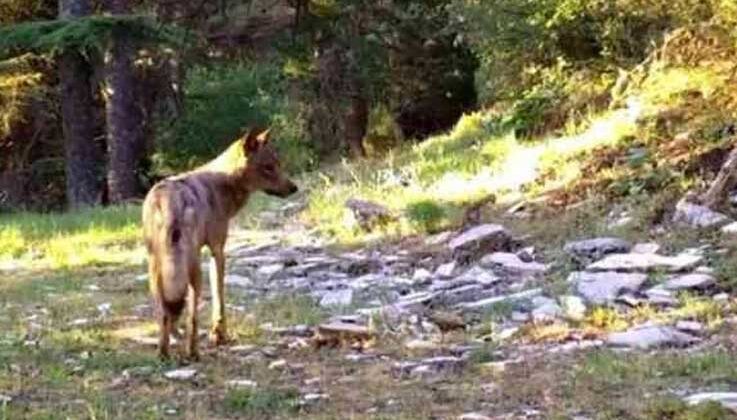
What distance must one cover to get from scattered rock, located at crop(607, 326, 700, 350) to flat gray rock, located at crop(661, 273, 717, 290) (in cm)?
125

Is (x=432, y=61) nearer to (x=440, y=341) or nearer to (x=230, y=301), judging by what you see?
(x=230, y=301)

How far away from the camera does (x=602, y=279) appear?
9.78 m

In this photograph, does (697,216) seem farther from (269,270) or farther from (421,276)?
(269,270)

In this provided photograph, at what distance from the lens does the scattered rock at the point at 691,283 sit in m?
9.42

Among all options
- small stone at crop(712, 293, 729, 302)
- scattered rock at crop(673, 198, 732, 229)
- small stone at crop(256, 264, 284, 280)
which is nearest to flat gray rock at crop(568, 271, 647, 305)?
small stone at crop(712, 293, 729, 302)

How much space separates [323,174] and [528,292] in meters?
11.1

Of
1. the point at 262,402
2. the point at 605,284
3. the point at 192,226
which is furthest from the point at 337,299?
the point at 262,402

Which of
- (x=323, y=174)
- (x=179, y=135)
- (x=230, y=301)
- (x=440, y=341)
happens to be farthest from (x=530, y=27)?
(x=179, y=135)

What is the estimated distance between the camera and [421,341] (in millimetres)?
8570

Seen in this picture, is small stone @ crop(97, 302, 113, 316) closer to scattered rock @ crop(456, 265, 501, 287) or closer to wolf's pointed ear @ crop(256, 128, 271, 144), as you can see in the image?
wolf's pointed ear @ crop(256, 128, 271, 144)

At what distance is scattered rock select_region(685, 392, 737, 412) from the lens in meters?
6.33

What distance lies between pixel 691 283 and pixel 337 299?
8.74ft

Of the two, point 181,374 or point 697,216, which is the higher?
point 697,216

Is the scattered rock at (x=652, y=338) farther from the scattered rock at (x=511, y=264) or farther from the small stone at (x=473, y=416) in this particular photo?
the scattered rock at (x=511, y=264)
